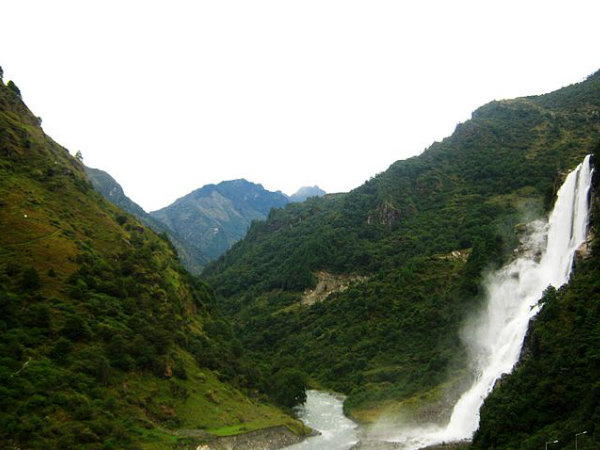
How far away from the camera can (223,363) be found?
78938 mm

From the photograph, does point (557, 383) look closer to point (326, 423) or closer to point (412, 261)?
point (326, 423)

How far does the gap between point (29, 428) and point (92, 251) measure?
3487 centimetres

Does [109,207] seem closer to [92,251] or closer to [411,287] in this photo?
[92,251]

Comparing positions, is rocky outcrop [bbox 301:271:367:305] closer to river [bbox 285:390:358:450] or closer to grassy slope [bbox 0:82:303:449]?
river [bbox 285:390:358:450]

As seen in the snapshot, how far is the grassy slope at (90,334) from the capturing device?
46000mm

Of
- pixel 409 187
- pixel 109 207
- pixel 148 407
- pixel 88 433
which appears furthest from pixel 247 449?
pixel 409 187

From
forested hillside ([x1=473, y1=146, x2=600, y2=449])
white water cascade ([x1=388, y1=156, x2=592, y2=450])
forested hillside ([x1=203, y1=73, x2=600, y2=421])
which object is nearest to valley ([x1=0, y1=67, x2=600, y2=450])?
forested hillside ([x1=473, y1=146, x2=600, y2=449])

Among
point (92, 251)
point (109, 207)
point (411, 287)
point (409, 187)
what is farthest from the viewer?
point (409, 187)

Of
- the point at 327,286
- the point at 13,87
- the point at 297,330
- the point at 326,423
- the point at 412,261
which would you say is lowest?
the point at 326,423

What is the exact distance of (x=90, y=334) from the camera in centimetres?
5675

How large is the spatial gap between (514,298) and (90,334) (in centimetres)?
5726

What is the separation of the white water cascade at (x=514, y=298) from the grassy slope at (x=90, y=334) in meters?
23.2

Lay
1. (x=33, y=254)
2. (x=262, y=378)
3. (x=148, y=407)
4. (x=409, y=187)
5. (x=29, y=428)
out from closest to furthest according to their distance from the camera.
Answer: (x=29, y=428), (x=148, y=407), (x=33, y=254), (x=262, y=378), (x=409, y=187)

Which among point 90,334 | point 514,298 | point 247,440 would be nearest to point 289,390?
point 247,440
